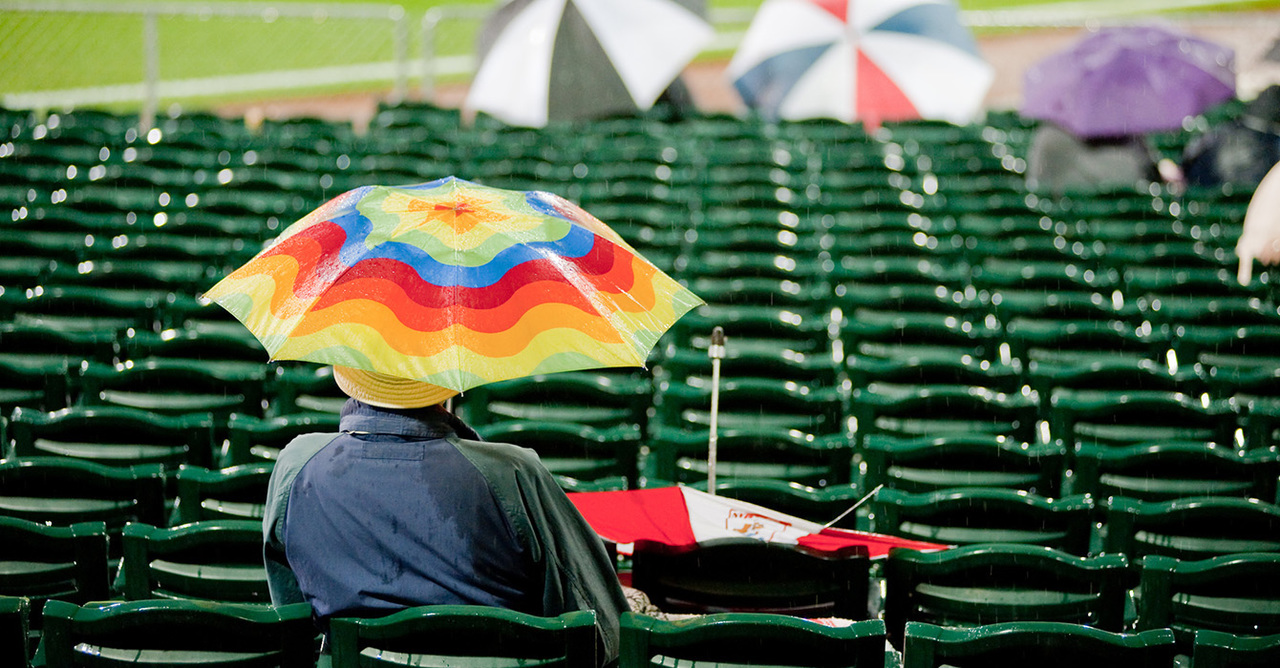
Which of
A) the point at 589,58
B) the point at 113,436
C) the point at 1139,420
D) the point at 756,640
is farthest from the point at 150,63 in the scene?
the point at 756,640

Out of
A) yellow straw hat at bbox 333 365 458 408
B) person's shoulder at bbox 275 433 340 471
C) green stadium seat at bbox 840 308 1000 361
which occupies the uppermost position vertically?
green stadium seat at bbox 840 308 1000 361

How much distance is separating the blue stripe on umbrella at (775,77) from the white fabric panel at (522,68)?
1927mm

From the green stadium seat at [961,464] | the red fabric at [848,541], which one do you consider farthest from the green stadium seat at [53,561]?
the green stadium seat at [961,464]

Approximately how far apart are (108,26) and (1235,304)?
483 inches

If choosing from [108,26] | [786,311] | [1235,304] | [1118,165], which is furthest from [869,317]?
[108,26]

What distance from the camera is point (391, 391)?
2422 millimetres

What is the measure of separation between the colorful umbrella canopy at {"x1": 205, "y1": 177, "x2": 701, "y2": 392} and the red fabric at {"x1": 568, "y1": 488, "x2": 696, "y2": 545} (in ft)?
2.04

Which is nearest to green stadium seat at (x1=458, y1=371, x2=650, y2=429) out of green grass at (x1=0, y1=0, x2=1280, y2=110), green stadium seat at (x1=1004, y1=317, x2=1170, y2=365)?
green stadium seat at (x1=1004, y1=317, x2=1170, y2=365)

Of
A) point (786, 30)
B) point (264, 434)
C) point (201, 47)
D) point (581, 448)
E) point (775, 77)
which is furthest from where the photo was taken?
point (201, 47)

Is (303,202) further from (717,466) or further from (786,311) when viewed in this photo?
(717,466)

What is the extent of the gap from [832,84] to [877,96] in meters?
0.39

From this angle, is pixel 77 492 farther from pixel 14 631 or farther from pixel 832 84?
pixel 832 84

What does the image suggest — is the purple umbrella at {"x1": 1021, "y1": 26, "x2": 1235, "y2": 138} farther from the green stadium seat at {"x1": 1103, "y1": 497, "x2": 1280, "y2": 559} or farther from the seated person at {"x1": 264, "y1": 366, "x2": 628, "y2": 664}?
the seated person at {"x1": 264, "y1": 366, "x2": 628, "y2": 664}

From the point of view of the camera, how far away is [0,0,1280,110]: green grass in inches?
446
